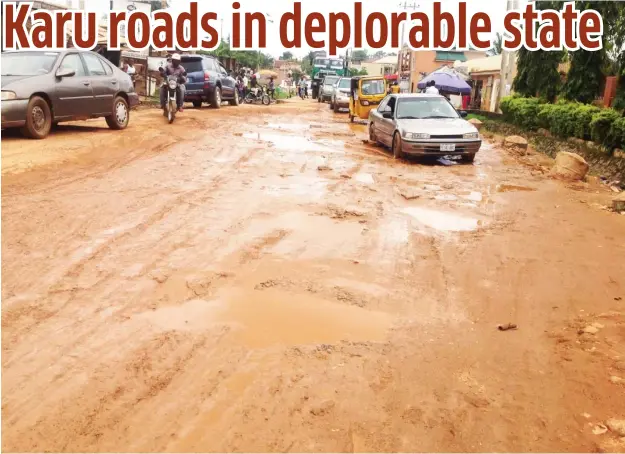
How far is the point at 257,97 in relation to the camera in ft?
94.2

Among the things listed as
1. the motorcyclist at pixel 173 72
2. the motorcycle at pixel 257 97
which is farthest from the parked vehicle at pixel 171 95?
the motorcycle at pixel 257 97

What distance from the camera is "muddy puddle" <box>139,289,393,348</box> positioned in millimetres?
3764

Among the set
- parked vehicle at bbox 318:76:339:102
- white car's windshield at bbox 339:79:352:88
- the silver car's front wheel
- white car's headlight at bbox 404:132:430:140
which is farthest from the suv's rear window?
parked vehicle at bbox 318:76:339:102

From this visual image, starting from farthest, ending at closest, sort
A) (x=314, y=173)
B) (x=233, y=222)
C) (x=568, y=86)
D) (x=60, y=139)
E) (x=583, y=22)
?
(x=568, y=86), (x=583, y=22), (x=60, y=139), (x=314, y=173), (x=233, y=222)

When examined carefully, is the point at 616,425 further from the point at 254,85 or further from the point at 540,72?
the point at 254,85

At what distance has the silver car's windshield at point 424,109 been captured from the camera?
12.3 meters

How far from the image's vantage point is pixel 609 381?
3373 mm

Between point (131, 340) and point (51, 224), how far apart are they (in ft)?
8.61

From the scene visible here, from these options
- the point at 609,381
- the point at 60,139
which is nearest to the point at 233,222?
the point at 609,381

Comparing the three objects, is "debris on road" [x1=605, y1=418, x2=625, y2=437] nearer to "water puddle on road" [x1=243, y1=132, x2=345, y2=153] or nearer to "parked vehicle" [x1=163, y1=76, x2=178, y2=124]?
"water puddle on road" [x1=243, y1=132, x2=345, y2=153]

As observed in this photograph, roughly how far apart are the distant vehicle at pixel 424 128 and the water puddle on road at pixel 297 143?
1082mm

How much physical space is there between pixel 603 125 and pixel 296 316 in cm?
1122

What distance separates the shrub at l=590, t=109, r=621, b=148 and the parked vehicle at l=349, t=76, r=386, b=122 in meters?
9.00

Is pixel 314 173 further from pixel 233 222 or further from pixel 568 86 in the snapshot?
pixel 568 86
